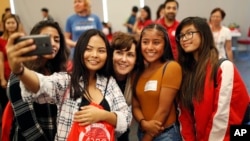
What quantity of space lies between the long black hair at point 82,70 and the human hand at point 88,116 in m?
0.11

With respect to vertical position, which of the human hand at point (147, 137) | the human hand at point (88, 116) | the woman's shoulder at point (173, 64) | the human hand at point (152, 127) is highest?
the woman's shoulder at point (173, 64)

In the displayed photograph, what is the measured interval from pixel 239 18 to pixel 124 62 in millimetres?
7577

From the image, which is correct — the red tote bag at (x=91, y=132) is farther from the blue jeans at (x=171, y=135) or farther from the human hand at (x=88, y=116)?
the blue jeans at (x=171, y=135)

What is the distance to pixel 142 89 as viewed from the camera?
174 cm

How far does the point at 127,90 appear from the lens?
1.76 meters

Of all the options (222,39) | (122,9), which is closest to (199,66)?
(222,39)

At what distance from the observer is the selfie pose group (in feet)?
4.53

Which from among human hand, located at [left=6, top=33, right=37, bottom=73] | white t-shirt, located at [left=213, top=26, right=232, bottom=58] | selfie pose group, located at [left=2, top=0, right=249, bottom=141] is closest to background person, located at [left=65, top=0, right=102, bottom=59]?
white t-shirt, located at [left=213, top=26, right=232, bottom=58]

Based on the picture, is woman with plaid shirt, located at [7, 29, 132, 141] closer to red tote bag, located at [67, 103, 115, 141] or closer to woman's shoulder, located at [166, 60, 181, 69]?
red tote bag, located at [67, 103, 115, 141]

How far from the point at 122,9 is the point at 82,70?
25.4 feet

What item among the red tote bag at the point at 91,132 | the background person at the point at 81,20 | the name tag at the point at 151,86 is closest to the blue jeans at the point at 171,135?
the name tag at the point at 151,86

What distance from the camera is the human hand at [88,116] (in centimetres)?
132

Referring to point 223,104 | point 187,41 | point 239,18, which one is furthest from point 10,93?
point 239,18

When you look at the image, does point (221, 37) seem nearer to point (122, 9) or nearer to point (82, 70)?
point (82, 70)
